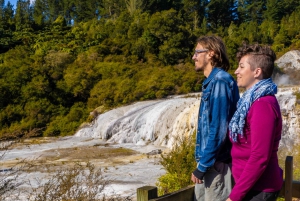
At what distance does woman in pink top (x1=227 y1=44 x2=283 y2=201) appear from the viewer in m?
1.88

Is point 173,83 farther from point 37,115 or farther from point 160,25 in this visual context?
point 160,25

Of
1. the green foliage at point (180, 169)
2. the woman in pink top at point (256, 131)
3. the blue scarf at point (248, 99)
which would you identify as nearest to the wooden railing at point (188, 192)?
the woman in pink top at point (256, 131)

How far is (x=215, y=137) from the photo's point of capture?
2.19m

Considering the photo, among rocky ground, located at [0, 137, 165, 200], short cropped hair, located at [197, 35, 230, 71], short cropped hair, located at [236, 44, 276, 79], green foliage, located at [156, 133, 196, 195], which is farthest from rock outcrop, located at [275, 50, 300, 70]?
short cropped hair, located at [236, 44, 276, 79]

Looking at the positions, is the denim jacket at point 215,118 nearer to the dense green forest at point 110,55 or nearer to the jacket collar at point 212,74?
the jacket collar at point 212,74

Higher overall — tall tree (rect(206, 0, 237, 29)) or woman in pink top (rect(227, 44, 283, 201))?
tall tree (rect(206, 0, 237, 29))

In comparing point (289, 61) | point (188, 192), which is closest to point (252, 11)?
point (289, 61)

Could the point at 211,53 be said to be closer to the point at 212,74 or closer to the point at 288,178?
the point at 212,74

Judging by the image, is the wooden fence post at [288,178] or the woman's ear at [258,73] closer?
the woman's ear at [258,73]

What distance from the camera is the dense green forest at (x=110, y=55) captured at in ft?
64.7

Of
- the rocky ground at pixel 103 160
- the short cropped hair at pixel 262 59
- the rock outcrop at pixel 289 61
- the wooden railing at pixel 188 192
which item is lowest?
the rocky ground at pixel 103 160

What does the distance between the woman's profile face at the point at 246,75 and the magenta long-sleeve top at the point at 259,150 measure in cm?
14

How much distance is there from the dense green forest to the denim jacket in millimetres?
7976

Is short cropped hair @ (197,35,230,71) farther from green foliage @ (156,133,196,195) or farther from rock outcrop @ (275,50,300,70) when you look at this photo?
rock outcrop @ (275,50,300,70)
